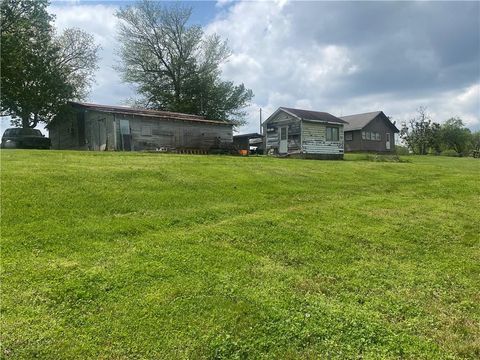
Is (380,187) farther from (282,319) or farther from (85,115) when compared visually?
(85,115)

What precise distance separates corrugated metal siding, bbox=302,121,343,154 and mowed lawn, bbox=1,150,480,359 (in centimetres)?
1744

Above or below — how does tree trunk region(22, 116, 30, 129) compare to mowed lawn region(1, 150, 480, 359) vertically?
above

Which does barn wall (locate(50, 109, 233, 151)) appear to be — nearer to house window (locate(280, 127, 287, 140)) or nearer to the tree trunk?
the tree trunk

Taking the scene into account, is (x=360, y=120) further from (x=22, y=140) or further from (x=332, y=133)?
(x=22, y=140)

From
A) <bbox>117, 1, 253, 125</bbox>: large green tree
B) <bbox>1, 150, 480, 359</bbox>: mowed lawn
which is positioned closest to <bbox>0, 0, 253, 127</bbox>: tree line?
<bbox>117, 1, 253, 125</bbox>: large green tree

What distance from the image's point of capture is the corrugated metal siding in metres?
26.9

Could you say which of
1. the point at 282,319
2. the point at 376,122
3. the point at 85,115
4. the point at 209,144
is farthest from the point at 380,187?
the point at 376,122

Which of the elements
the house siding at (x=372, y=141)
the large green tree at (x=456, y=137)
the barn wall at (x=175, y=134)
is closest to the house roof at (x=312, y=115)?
the barn wall at (x=175, y=134)

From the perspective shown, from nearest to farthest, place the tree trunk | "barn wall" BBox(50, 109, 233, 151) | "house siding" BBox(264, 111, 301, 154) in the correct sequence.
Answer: "barn wall" BBox(50, 109, 233, 151), "house siding" BBox(264, 111, 301, 154), the tree trunk

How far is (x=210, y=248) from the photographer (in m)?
5.98

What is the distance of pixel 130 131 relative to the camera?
24.7m

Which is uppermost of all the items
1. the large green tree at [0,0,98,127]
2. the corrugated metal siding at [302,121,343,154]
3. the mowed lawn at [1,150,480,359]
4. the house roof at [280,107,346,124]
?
the large green tree at [0,0,98,127]

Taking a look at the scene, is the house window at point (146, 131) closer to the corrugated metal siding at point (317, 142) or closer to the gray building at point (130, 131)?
the gray building at point (130, 131)

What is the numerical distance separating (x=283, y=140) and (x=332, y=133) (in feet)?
12.4
